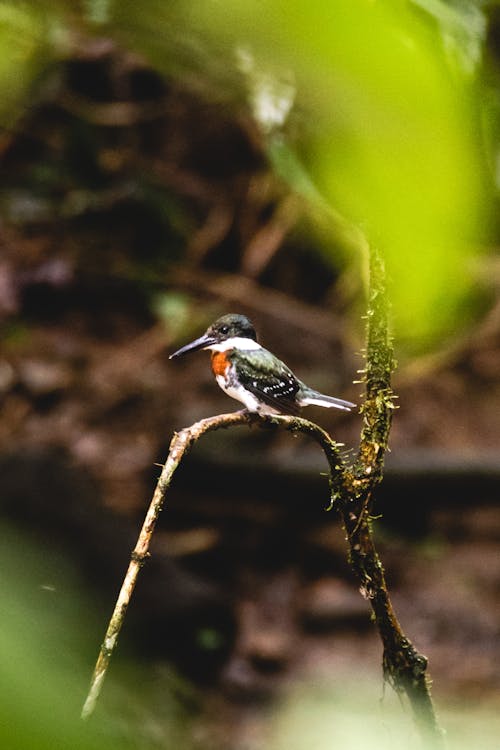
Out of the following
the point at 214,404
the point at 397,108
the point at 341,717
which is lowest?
the point at 214,404

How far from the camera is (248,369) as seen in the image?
2.43 ft

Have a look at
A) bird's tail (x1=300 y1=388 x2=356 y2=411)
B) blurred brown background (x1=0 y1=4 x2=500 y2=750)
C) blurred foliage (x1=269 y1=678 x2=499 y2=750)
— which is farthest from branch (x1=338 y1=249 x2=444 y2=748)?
blurred brown background (x1=0 y1=4 x2=500 y2=750)

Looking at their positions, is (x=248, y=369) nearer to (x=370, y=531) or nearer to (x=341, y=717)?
(x=370, y=531)

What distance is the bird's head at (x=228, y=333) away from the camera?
0.73 metres

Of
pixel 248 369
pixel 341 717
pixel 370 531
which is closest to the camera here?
pixel 370 531

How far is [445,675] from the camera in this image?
277 cm

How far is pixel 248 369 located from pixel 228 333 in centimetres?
4

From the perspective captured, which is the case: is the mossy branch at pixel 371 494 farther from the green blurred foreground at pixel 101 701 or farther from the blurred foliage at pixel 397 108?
the blurred foliage at pixel 397 108

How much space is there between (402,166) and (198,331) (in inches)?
118

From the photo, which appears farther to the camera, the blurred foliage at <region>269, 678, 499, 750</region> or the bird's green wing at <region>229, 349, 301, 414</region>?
the blurred foliage at <region>269, 678, 499, 750</region>

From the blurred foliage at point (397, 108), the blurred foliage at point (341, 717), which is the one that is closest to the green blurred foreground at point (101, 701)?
the blurred foliage at point (341, 717)

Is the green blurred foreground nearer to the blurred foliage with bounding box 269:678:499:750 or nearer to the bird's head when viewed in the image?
the blurred foliage with bounding box 269:678:499:750

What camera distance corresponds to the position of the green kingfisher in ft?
2.40

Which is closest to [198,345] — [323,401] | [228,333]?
[228,333]
